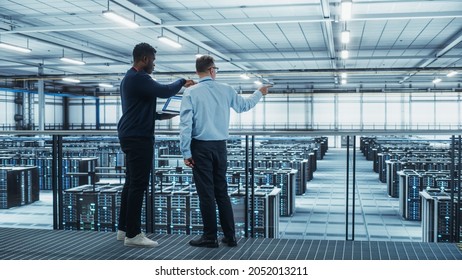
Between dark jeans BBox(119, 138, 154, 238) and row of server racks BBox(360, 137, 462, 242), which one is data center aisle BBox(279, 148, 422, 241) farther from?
dark jeans BBox(119, 138, 154, 238)

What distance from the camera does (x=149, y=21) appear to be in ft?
39.0

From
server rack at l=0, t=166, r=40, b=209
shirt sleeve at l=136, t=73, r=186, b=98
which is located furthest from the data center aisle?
shirt sleeve at l=136, t=73, r=186, b=98

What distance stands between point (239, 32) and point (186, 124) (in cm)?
1102

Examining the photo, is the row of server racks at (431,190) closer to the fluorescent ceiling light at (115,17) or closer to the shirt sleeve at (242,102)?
the shirt sleeve at (242,102)

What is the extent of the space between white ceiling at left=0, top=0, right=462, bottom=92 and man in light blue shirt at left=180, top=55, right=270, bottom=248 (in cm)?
664

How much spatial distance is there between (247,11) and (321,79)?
17.6m

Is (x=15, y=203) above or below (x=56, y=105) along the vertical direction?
below

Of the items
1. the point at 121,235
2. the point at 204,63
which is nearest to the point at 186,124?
the point at 204,63

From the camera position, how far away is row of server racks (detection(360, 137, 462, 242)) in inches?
167

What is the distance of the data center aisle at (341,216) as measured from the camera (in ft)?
30.7

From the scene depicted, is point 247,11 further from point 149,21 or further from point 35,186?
point 35,186

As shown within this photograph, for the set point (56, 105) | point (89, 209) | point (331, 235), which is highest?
point (56, 105)

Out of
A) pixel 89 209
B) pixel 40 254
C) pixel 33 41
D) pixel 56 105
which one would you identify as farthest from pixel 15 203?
pixel 56 105

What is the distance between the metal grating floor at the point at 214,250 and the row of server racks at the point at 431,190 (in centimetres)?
41
